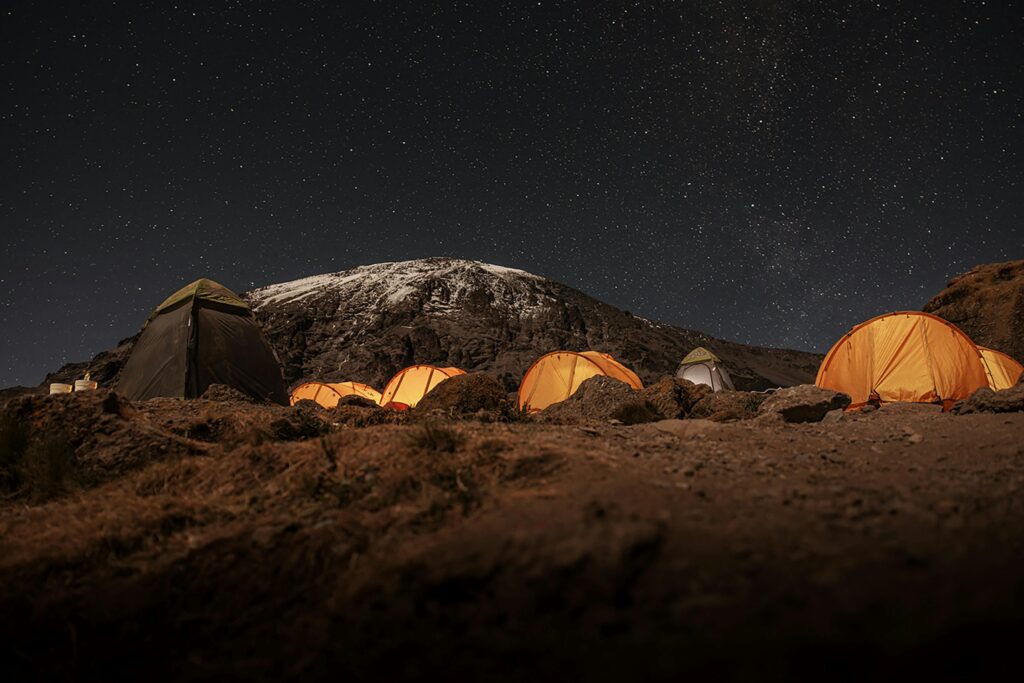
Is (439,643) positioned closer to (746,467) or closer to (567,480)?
(567,480)

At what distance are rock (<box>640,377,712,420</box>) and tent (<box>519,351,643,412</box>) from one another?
4853 mm

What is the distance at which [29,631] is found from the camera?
1884 mm

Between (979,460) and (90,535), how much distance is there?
5.59 meters

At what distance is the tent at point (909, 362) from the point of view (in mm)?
9797

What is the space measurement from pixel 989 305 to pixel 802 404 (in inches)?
919

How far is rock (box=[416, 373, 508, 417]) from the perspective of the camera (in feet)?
27.6

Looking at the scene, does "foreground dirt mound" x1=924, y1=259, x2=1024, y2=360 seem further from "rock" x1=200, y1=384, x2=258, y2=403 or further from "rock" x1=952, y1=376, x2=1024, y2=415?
"rock" x1=200, y1=384, x2=258, y2=403

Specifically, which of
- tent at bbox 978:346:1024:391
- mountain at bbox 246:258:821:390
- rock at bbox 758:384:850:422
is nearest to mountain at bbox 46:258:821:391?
mountain at bbox 246:258:821:390

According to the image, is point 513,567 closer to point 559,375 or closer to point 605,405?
point 605,405

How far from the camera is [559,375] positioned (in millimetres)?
15297

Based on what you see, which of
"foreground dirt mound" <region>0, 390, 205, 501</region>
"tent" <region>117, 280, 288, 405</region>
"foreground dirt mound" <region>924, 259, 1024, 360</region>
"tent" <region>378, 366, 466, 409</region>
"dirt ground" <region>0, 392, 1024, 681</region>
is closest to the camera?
"dirt ground" <region>0, 392, 1024, 681</region>

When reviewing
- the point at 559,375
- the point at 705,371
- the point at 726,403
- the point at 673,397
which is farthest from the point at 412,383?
the point at 705,371

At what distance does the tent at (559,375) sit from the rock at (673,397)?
15.9 feet

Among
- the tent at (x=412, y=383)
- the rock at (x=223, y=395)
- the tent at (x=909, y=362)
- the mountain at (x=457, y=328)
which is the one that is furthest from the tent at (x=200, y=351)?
the mountain at (x=457, y=328)
